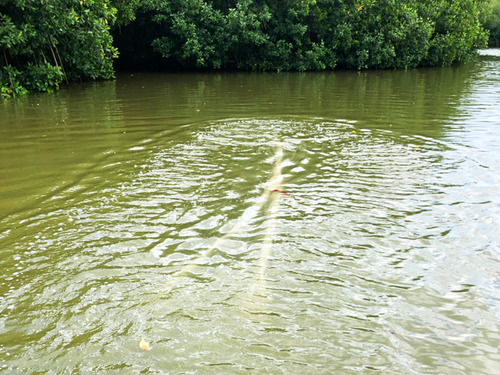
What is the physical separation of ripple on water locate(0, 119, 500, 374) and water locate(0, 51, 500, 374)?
0.01 m

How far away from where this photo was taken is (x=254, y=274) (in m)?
3.24

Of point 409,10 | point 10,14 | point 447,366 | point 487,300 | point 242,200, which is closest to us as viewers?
point 447,366

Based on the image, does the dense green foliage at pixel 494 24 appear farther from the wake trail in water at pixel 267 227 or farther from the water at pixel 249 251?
the wake trail in water at pixel 267 227

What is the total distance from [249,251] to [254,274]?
1.19 feet

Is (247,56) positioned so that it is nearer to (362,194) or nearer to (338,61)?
(338,61)

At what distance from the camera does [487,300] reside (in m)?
2.98

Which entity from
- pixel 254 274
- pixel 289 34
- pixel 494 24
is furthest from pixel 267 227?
pixel 494 24

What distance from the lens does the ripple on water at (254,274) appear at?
A: 2477mm

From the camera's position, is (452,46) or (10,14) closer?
(10,14)

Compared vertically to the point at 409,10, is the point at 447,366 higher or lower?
lower

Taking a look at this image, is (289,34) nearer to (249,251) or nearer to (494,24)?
(249,251)

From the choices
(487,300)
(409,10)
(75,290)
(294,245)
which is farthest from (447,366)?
(409,10)

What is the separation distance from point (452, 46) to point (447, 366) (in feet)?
83.8

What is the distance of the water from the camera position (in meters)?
2.50
